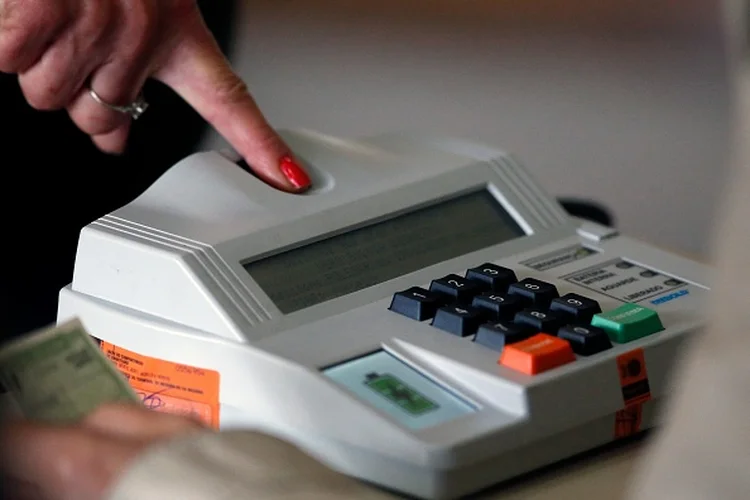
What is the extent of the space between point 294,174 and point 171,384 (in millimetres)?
171

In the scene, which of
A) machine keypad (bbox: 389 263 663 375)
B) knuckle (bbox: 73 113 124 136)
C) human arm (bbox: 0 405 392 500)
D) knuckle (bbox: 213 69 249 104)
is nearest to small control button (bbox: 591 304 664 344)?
machine keypad (bbox: 389 263 663 375)

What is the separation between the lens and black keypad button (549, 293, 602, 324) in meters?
0.59

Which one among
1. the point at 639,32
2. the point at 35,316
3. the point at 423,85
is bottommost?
the point at 35,316

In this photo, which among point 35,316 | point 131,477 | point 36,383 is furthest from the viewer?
point 35,316

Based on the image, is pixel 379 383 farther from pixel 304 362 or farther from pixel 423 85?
pixel 423 85

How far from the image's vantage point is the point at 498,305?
23.6 inches

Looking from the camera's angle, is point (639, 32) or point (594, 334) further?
point (639, 32)

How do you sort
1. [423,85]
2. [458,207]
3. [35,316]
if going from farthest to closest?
1. [423,85]
2. [35,316]
3. [458,207]

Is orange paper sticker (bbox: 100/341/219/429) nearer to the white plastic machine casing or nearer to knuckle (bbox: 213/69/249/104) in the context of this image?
the white plastic machine casing

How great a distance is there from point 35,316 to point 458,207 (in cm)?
65

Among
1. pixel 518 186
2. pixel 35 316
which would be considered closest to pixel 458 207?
pixel 518 186

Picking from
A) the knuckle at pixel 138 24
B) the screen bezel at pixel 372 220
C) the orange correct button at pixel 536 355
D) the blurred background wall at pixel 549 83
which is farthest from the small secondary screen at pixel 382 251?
the blurred background wall at pixel 549 83

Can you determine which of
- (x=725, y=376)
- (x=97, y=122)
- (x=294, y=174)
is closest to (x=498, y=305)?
(x=294, y=174)

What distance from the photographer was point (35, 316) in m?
1.22
